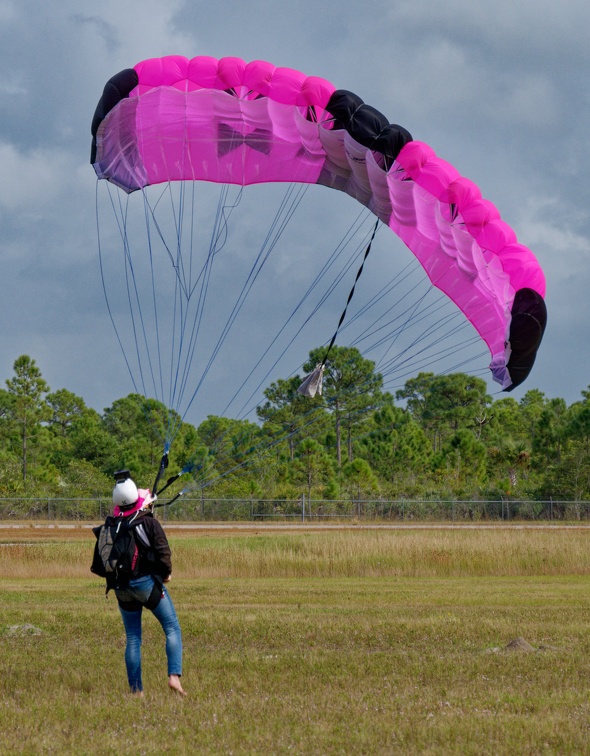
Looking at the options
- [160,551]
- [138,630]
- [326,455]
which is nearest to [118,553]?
[160,551]

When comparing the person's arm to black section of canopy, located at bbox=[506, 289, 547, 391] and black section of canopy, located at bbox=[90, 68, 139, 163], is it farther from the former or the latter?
black section of canopy, located at bbox=[90, 68, 139, 163]

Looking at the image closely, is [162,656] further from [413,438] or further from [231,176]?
[413,438]

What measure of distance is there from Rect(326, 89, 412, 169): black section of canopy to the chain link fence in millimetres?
35922

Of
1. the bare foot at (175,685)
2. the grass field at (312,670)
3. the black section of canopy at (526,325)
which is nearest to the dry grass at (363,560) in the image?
the grass field at (312,670)

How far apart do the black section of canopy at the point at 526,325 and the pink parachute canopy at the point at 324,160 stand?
0.5 inches

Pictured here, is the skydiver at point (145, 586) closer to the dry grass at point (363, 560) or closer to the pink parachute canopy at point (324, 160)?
the pink parachute canopy at point (324, 160)

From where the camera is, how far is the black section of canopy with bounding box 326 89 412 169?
42.1 feet

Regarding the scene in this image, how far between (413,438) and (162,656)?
187ft

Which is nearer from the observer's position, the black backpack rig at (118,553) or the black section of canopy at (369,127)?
Result: the black backpack rig at (118,553)

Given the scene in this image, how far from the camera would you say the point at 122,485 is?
26.3 ft

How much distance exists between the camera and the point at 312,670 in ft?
Answer: 29.5

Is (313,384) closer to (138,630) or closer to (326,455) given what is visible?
(138,630)

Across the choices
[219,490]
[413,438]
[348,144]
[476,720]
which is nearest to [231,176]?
[348,144]

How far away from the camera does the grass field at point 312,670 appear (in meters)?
6.41
